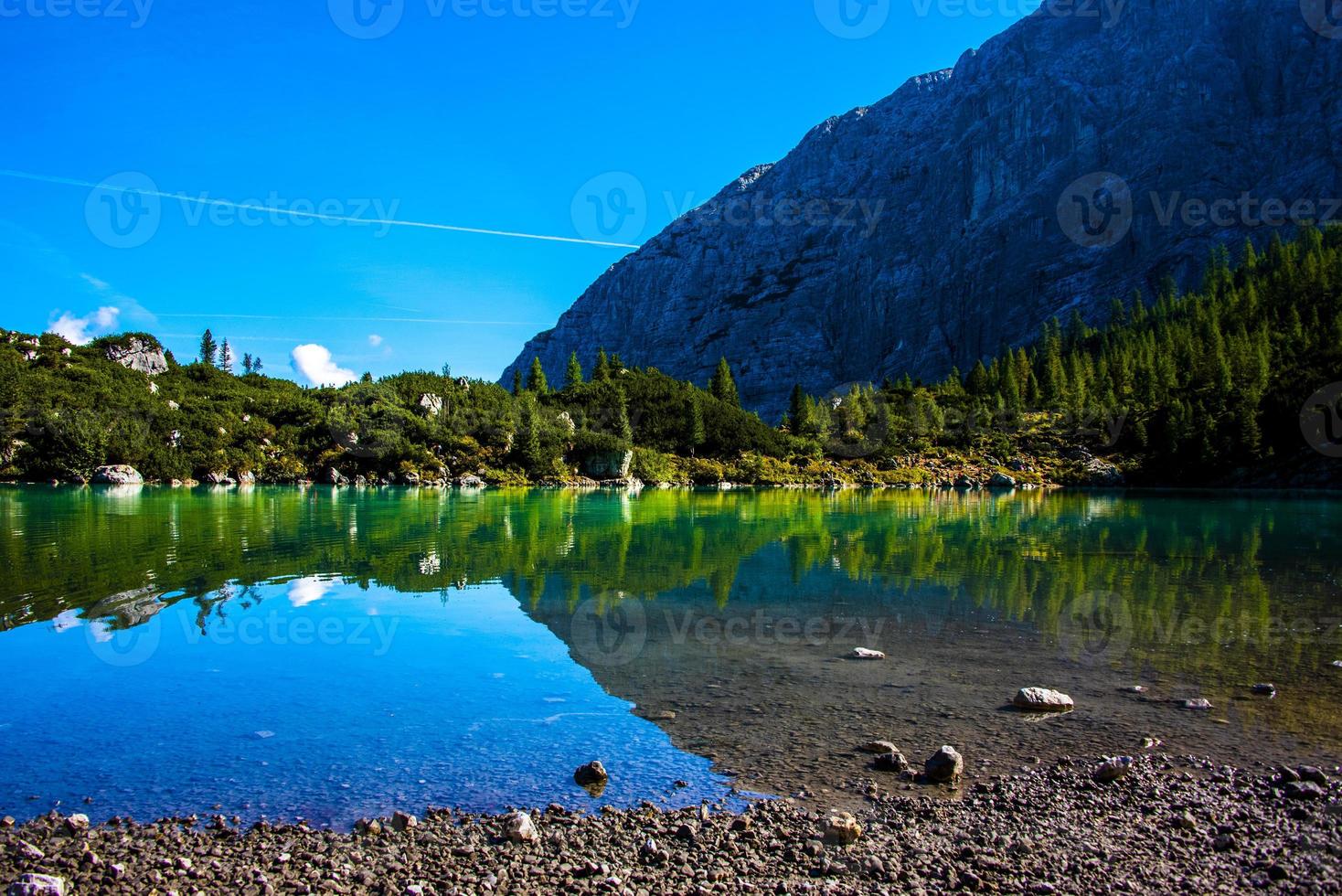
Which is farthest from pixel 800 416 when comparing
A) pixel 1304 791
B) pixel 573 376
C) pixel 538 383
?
pixel 1304 791

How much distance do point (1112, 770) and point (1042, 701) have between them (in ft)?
7.71

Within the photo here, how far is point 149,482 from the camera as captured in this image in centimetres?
8388

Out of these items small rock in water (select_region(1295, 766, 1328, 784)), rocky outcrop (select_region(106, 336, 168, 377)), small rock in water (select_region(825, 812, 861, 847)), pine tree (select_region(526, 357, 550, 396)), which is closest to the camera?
small rock in water (select_region(825, 812, 861, 847))

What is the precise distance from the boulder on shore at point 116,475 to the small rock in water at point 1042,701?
9209 centimetres

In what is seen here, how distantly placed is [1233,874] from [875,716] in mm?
4257

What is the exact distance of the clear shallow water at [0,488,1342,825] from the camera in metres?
8.23

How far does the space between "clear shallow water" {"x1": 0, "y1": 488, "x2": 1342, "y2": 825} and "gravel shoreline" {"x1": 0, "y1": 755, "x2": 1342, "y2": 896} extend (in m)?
0.68

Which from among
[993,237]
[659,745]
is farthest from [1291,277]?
[659,745]

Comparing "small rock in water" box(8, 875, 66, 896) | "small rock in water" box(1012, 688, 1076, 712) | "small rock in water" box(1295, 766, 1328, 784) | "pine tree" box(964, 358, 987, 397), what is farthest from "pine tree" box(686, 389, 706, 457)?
"small rock in water" box(8, 875, 66, 896)

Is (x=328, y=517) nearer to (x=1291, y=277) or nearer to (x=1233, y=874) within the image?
(x=1233, y=874)

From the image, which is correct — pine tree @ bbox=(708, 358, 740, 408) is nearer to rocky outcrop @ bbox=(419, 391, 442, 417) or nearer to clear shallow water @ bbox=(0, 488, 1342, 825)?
rocky outcrop @ bbox=(419, 391, 442, 417)

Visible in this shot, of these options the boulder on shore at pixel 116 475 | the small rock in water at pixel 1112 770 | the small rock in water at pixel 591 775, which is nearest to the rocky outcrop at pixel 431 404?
the boulder on shore at pixel 116 475

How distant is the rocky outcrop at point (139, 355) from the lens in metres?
117

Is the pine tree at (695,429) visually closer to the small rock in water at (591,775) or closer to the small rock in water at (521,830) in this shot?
the small rock in water at (591,775)
